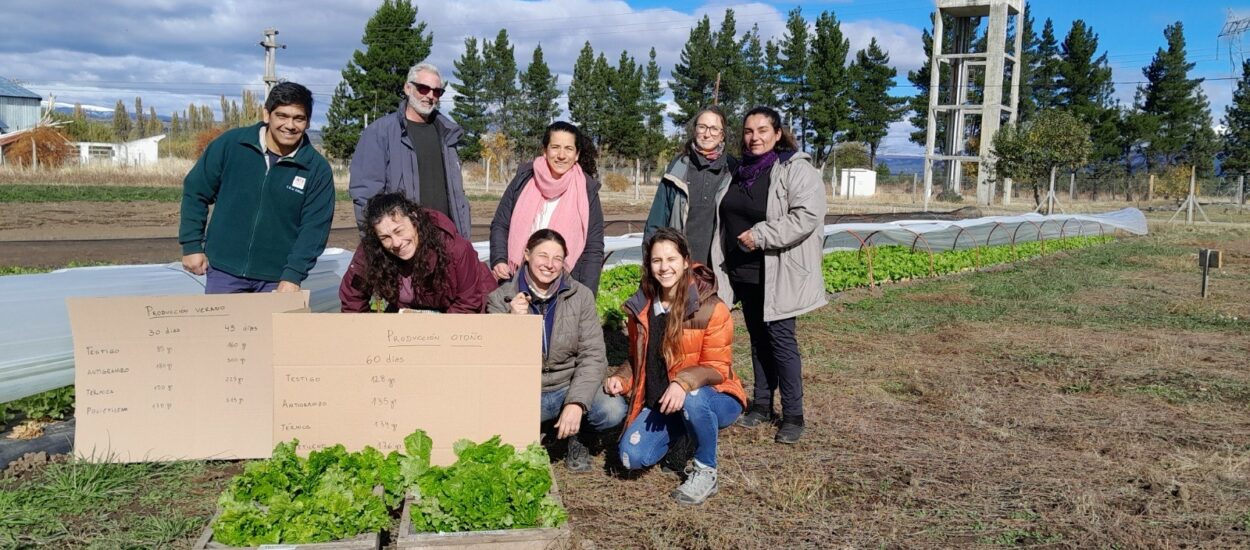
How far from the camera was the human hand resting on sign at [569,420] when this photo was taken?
3225 mm

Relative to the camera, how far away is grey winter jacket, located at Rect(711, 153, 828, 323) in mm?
3764

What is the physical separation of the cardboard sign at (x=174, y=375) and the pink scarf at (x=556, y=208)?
1.03 metres

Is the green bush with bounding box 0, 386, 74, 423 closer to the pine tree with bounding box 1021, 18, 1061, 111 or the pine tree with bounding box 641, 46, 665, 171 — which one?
the pine tree with bounding box 641, 46, 665, 171

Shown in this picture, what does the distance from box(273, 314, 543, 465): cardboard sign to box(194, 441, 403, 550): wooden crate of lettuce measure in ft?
0.75

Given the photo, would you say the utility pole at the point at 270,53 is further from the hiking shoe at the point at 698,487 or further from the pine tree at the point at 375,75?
the hiking shoe at the point at 698,487

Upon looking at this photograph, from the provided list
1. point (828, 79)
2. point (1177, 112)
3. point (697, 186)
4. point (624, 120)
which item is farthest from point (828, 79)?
point (697, 186)

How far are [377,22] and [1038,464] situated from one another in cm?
3464

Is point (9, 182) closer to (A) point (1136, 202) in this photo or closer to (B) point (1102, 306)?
(B) point (1102, 306)

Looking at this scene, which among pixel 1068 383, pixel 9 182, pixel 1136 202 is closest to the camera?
pixel 1068 383

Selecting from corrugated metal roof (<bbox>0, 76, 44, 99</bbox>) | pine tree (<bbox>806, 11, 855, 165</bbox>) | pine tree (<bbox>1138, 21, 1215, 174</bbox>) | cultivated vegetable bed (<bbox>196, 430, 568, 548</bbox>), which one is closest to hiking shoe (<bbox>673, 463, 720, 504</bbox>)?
cultivated vegetable bed (<bbox>196, 430, 568, 548</bbox>)

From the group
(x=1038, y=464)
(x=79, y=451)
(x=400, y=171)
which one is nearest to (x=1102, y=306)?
(x=1038, y=464)

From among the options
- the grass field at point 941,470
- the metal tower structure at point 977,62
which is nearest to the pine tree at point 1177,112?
the metal tower structure at point 977,62

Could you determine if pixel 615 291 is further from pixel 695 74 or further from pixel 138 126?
pixel 138 126

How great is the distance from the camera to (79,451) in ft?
10.6
